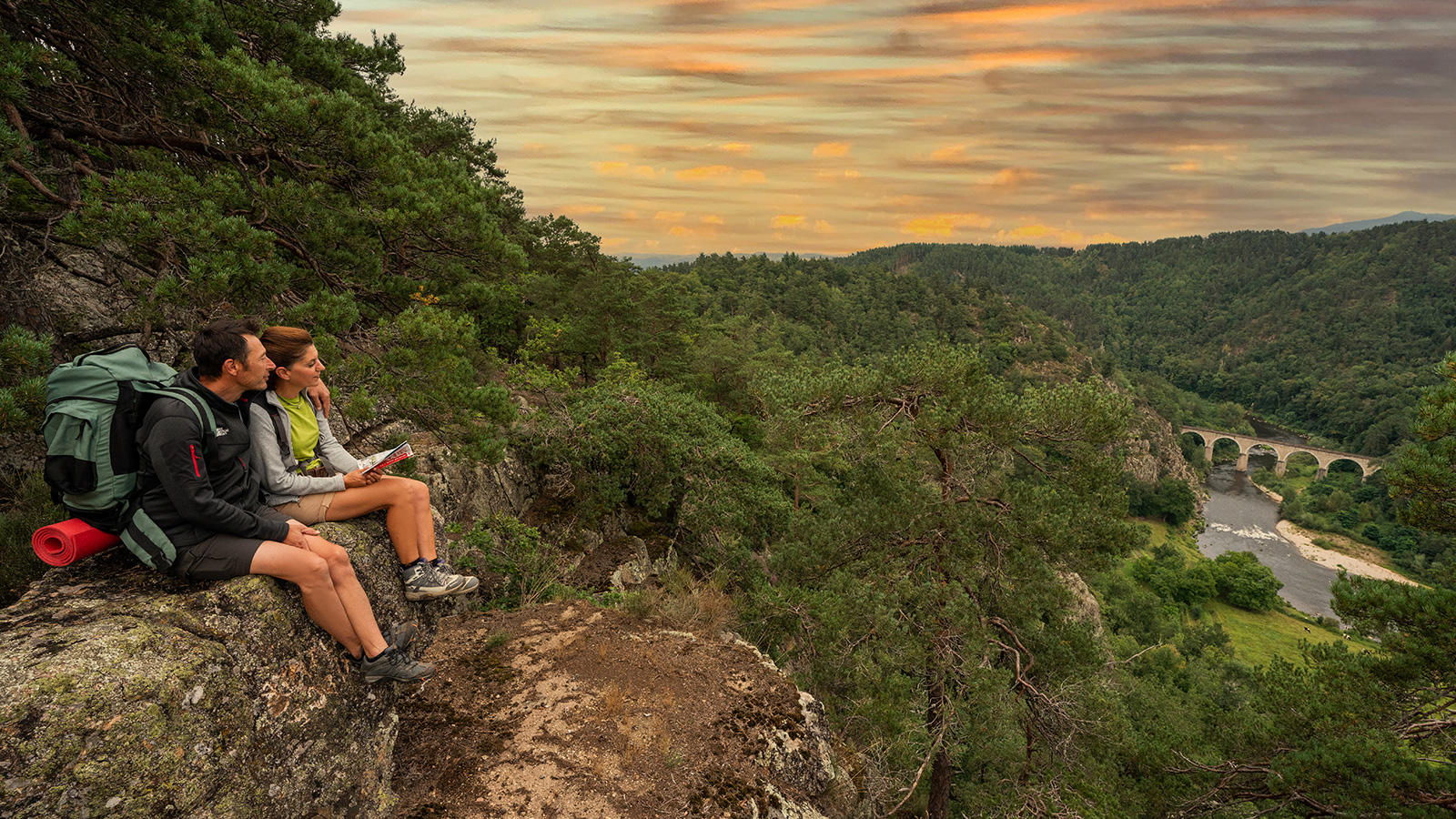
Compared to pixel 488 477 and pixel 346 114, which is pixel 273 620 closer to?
pixel 346 114

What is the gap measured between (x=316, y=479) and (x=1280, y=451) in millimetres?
125872

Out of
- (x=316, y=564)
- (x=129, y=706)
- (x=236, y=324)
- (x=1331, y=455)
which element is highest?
(x=236, y=324)

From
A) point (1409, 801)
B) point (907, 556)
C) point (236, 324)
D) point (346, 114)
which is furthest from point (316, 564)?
point (1409, 801)

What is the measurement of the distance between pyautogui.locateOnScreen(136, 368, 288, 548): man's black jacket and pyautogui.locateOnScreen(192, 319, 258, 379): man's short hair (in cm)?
9

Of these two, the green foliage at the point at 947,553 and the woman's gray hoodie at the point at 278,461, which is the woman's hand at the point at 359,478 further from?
the green foliage at the point at 947,553

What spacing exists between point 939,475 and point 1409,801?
6334mm

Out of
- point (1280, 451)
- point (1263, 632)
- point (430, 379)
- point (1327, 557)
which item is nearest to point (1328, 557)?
point (1327, 557)

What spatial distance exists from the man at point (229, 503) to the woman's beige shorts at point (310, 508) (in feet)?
0.67

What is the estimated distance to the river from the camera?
54375 millimetres

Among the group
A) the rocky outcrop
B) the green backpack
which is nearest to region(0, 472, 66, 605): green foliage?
the green backpack

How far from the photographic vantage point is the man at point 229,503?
3186 mm

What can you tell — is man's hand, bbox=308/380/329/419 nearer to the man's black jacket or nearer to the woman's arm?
the woman's arm

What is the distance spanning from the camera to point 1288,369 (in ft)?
405

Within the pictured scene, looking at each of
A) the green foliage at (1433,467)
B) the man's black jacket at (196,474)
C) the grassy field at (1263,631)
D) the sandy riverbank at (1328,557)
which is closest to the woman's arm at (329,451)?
the man's black jacket at (196,474)
